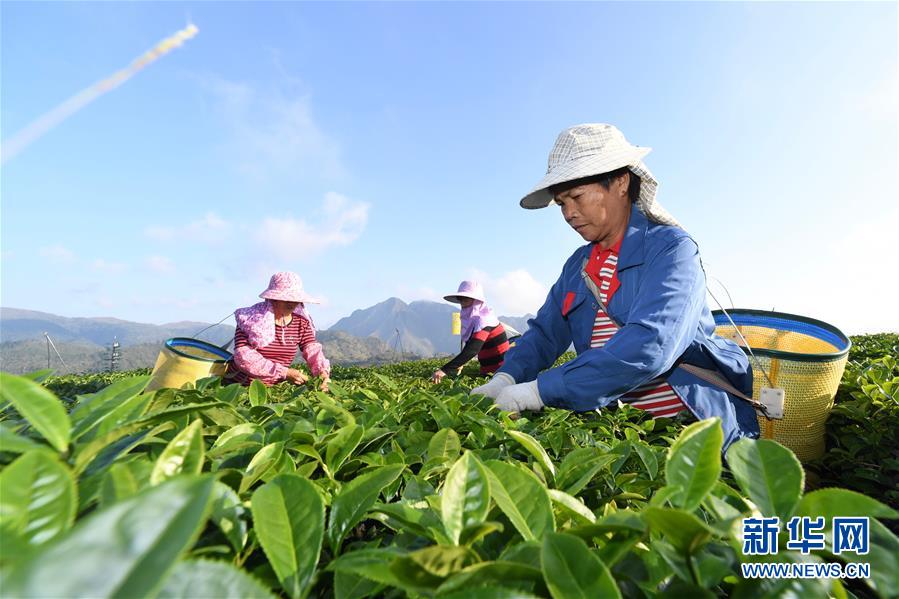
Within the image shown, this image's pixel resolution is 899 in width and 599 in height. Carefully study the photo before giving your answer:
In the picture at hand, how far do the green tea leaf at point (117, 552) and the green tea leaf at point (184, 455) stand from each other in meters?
0.24

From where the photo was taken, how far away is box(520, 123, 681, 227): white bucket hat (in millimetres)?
2596

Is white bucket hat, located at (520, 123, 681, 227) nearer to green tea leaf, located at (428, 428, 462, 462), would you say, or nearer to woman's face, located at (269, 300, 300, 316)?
green tea leaf, located at (428, 428, 462, 462)

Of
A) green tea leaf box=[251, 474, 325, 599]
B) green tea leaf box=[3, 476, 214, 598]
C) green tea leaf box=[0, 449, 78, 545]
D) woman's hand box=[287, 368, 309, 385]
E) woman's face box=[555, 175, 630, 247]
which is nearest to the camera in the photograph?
green tea leaf box=[3, 476, 214, 598]

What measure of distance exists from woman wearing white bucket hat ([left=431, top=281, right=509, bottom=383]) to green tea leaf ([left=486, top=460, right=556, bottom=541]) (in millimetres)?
6565

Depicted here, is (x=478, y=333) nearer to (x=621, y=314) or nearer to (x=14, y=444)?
(x=621, y=314)

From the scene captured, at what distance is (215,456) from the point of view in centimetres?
80

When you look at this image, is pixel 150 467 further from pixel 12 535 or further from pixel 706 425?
pixel 706 425

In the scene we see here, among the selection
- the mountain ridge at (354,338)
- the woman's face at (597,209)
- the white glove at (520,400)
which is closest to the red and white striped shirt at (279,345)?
the white glove at (520,400)

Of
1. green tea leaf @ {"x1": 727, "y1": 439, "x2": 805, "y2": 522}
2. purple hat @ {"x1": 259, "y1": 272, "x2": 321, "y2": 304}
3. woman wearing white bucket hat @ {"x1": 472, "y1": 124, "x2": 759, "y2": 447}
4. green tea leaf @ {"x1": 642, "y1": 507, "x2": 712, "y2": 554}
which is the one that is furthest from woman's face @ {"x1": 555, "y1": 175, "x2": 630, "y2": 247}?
purple hat @ {"x1": 259, "y1": 272, "x2": 321, "y2": 304}

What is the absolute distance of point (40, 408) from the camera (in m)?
0.59

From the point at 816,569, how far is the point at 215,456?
2.78 feet

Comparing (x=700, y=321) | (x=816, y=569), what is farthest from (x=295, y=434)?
(x=700, y=321)

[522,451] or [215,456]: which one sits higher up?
[215,456]

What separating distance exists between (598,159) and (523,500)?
7.70 ft
